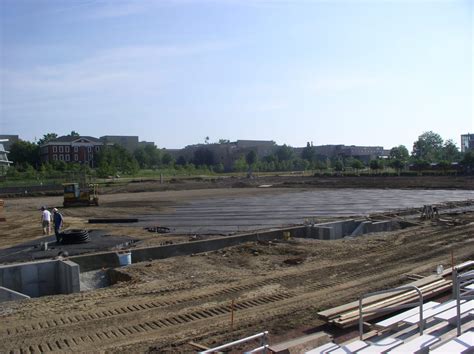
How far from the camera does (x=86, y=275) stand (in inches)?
588

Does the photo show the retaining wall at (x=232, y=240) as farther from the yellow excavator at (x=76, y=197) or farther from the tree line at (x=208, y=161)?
the tree line at (x=208, y=161)

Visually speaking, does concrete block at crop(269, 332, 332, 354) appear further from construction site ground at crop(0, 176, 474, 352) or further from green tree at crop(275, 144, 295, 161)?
green tree at crop(275, 144, 295, 161)

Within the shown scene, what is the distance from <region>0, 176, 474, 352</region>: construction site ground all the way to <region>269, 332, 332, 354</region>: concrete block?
0.58 meters

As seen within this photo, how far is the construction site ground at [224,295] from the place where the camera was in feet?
27.8

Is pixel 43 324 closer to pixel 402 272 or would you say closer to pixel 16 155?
pixel 402 272

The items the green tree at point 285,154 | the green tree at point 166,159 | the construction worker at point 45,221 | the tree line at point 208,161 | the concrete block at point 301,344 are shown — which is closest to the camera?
the concrete block at point 301,344

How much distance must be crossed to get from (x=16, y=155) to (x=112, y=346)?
10646cm

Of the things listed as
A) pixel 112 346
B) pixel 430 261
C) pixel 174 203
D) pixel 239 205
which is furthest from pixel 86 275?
pixel 174 203

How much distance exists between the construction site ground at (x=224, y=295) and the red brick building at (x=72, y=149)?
311ft

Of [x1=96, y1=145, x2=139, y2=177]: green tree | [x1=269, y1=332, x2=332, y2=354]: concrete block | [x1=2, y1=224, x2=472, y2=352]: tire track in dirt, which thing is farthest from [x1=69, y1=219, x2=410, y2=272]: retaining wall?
[x1=96, y1=145, x2=139, y2=177]: green tree

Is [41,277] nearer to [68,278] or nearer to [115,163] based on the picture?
[68,278]

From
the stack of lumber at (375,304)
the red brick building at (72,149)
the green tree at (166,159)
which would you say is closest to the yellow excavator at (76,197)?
the stack of lumber at (375,304)

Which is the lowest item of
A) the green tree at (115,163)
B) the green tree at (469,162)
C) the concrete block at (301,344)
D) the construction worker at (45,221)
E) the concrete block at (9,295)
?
the concrete block at (9,295)

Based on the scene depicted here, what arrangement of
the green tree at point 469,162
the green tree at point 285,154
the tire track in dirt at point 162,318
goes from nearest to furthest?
the tire track in dirt at point 162,318, the green tree at point 469,162, the green tree at point 285,154
